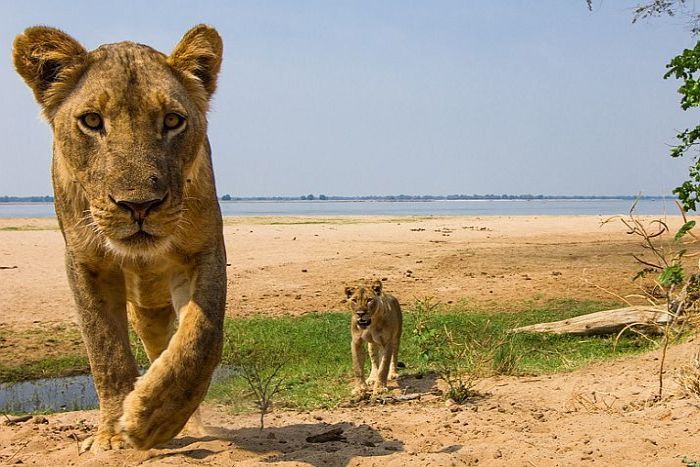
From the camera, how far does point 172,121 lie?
4.33 m

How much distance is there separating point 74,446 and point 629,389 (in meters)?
4.60

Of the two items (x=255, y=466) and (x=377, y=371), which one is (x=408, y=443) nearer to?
(x=255, y=466)

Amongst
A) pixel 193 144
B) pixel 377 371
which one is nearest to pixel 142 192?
pixel 193 144

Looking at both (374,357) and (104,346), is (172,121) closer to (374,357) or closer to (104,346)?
(104,346)

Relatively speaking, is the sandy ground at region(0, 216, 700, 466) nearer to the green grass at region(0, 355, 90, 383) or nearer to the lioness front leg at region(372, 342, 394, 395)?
the lioness front leg at region(372, 342, 394, 395)

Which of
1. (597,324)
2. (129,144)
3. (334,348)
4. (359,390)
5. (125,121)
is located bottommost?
(334,348)

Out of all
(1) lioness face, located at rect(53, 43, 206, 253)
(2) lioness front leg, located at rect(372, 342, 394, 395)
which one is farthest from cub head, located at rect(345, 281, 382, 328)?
(1) lioness face, located at rect(53, 43, 206, 253)

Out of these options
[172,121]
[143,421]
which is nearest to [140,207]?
[172,121]

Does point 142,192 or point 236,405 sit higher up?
point 142,192

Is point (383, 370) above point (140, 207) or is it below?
below

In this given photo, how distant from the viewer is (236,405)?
7.57 metres

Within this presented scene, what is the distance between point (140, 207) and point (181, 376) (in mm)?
969

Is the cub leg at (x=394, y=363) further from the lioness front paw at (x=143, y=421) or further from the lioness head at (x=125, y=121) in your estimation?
the lioness front paw at (x=143, y=421)

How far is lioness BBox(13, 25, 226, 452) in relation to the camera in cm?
404
